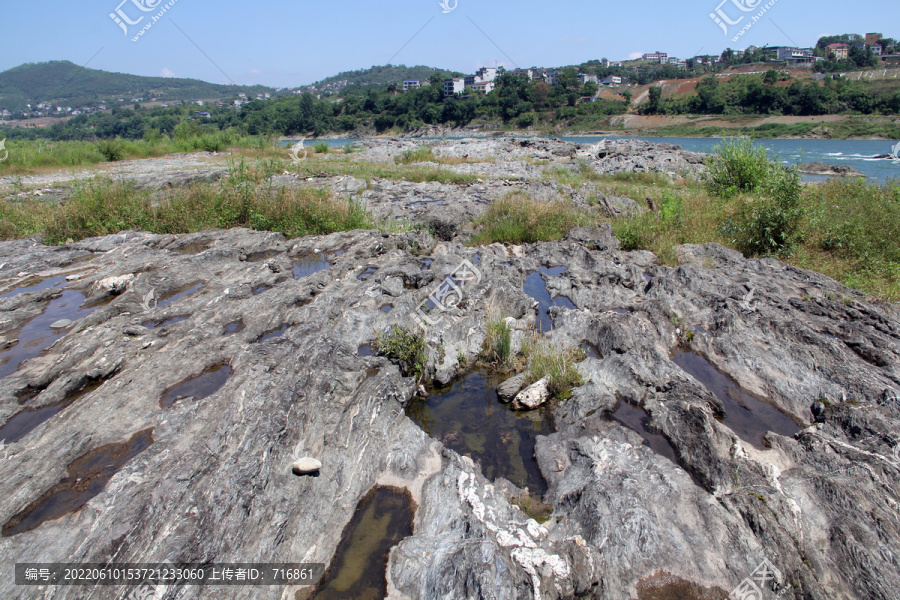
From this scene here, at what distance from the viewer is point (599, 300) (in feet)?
28.1

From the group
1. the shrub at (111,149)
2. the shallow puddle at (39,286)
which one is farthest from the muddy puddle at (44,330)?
the shrub at (111,149)

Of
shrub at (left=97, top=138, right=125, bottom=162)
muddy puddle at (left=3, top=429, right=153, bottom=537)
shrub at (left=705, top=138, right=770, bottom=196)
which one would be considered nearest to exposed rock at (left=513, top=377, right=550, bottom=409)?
muddy puddle at (left=3, top=429, right=153, bottom=537)

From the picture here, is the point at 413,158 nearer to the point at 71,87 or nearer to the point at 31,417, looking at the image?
the point at 31,417

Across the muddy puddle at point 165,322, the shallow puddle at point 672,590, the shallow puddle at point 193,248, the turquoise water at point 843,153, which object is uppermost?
the shallow puddle at point 193,248

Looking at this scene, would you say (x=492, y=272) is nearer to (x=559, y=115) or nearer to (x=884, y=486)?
(x=884, y=486)

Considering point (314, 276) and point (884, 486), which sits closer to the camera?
point (884, 486)

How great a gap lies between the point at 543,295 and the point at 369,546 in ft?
21.7

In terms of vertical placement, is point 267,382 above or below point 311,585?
above

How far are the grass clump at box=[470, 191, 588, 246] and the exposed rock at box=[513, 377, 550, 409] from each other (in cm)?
703

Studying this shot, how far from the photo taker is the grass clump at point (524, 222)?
12484 mm

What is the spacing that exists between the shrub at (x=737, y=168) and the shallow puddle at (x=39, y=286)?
722 inches

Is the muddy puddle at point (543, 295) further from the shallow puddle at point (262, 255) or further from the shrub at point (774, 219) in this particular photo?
the shallow puddle at point (262, 255)

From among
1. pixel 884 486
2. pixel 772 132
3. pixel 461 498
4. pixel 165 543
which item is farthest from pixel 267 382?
pixel 772 132

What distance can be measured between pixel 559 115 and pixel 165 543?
90.0 meters
